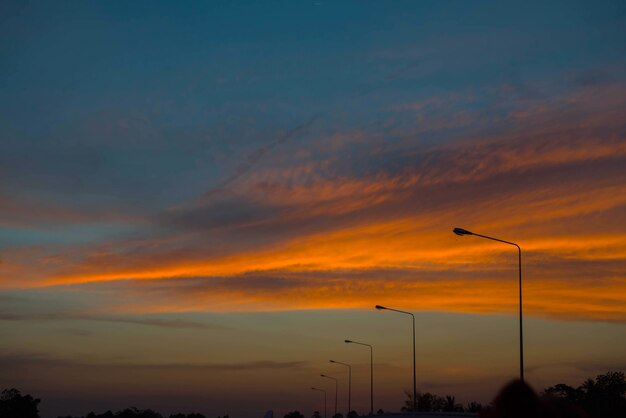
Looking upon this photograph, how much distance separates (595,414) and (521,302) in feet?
20.5

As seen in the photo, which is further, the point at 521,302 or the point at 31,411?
the point at 31,411

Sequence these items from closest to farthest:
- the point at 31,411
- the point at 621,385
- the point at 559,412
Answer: the point at 559,412 < the point at 621,385 < the point at 31,411

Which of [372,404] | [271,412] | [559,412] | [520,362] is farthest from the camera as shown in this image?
[372,404]

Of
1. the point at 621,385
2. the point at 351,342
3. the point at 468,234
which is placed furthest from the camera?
the point at 621,385

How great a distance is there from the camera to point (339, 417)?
132m

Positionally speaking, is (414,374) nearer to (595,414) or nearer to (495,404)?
(595,414)

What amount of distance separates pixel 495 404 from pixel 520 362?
36.9 m

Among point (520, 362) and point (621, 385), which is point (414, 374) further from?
point (621, 385)

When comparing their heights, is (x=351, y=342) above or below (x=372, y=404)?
above

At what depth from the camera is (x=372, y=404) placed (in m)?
86.7

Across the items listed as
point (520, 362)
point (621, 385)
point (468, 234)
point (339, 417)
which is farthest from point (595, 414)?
point (339, 417)

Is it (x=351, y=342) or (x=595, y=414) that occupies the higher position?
(x=351, y=342)

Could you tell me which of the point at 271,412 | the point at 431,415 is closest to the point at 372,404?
the point at 271,412

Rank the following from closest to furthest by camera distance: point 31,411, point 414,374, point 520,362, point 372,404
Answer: point 520,362 < point 414,374 < point 372,404 < point 31,411
